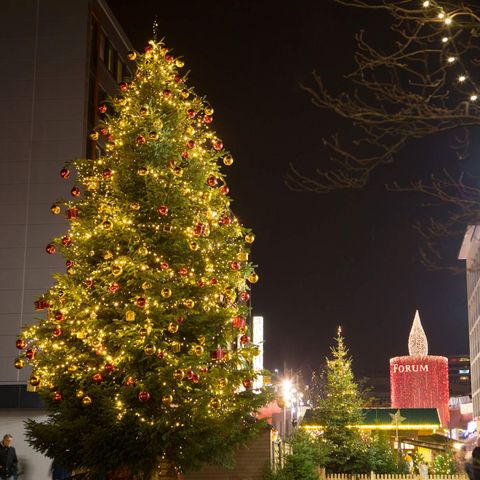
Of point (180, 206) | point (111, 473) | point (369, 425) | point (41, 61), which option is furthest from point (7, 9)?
point (369, 425)

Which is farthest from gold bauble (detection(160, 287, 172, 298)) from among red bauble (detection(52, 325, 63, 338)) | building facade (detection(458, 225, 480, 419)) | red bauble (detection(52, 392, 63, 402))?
building facade (detection(458, 225, 480, 419))

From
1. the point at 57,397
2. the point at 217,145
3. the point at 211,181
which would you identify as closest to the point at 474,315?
the point at 217,145

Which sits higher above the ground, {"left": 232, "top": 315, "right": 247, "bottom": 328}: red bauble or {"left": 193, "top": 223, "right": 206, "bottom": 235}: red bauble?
{"left": 193, "top": 223, "right": 206, "bottom": 235}: red bauble

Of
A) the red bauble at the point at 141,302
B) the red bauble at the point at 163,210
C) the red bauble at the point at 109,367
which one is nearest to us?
the red bauble at the point at 141,302

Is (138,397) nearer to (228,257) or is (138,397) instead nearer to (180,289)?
(180,289)

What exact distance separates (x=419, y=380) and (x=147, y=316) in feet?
197

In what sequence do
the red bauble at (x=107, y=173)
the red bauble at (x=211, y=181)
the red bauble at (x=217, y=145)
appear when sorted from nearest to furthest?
the red bauble at (x=107, y=173) → the red bauble at (x=211, y=181) → the red bauble at (x=217, y=145)

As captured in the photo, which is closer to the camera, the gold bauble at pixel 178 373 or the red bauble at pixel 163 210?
the gold bauble at pixel 178 373

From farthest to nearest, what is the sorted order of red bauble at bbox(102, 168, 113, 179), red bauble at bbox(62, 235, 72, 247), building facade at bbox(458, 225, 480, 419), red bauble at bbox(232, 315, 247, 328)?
1. building facade at bbox(458, 225, 480, 419)
2. red bauble at bbox(102, 168, 113, 179)
3. red bauble at bbox(62, 235, 72, 247)
4. red bauble at bbox(232, 315, 247, 328)

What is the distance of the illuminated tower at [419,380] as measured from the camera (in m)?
72.5

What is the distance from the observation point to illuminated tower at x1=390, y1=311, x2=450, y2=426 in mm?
72500

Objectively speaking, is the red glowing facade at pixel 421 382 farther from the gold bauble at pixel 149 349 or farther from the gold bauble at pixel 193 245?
the gold bauble at pixel 149 349

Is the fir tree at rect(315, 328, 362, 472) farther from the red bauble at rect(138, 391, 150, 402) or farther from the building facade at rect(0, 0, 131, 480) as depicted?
the red bauble at rect(138, 391, 150, 402)

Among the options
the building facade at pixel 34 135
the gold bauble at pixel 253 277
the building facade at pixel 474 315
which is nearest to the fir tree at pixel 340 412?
the building facade at pixel 34 135
